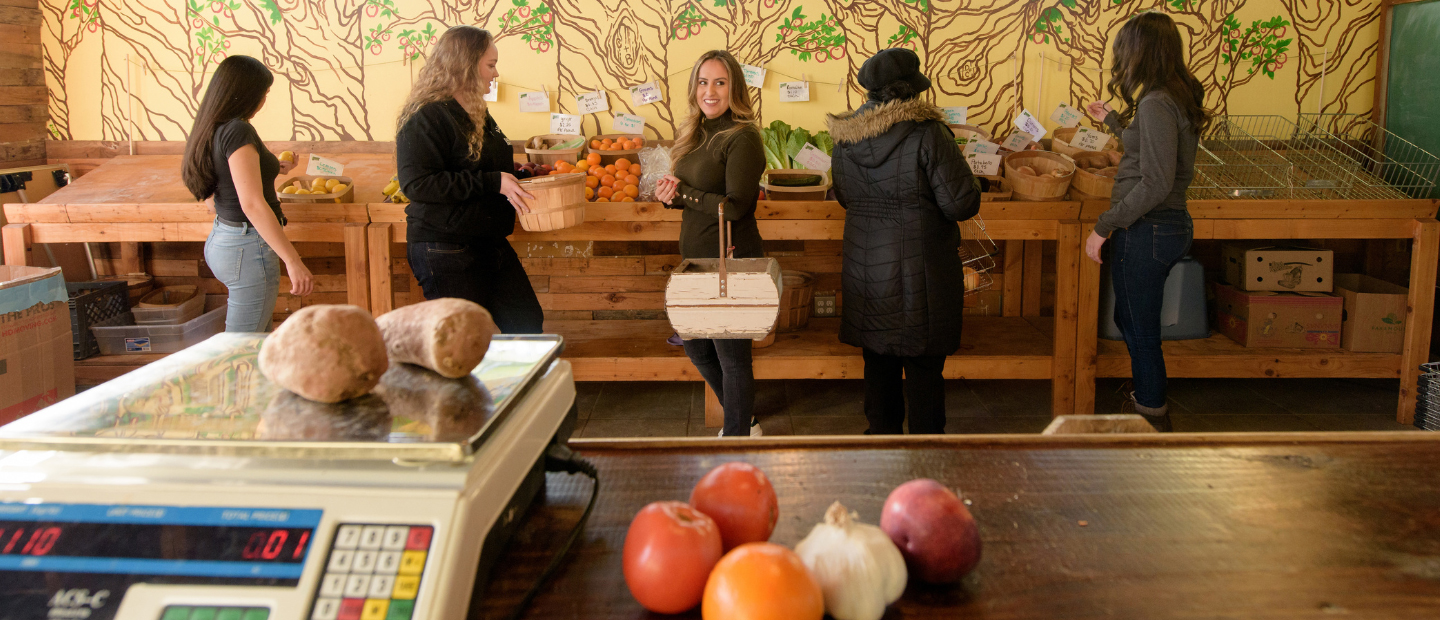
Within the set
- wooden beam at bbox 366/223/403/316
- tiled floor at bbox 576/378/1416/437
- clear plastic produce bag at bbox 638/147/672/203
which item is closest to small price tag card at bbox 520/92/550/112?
clear plastic produce bag at bbox 638/147/672/203

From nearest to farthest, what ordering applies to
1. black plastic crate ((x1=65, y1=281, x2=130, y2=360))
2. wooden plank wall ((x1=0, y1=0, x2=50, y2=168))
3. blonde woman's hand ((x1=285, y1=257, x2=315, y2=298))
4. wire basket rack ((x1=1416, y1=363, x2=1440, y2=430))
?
blonde woman's hand ((x1=285, y1=257, x2=315, y2=298)) → wire basket rack ((x1=1416, y1=363, x2=1440, y2=430)) → black plastic crate ((x1=65, y1=281, x2=130, y2=360)) → wooden plank wall ((x1=0, y1=0, x2=50, y2=168))

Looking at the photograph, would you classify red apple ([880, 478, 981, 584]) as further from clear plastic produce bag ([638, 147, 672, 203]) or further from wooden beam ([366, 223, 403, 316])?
wooden beam ([366, 223, 403, 316])

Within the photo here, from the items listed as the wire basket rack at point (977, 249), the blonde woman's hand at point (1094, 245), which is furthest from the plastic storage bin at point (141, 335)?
the blonde woman's hand at point (1094, 245)

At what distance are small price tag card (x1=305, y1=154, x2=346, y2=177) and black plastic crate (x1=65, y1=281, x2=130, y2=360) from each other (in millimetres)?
1069

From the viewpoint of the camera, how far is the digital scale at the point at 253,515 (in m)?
0.80

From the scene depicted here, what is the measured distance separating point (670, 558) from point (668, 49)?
3.97 meters

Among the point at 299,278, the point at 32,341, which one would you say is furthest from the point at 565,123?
the point at 32,341

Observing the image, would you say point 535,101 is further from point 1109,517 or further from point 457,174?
point 1109,517

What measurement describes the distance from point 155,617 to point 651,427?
10.4ft

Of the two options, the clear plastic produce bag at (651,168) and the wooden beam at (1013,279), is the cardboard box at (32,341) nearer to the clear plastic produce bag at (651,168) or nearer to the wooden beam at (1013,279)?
the clear plastic produce bag at (651,168)

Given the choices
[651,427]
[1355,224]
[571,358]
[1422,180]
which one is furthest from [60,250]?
[1422,180]

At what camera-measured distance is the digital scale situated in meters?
0.80

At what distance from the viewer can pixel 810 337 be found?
4098 mm

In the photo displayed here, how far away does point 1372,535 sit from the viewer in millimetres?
1120
